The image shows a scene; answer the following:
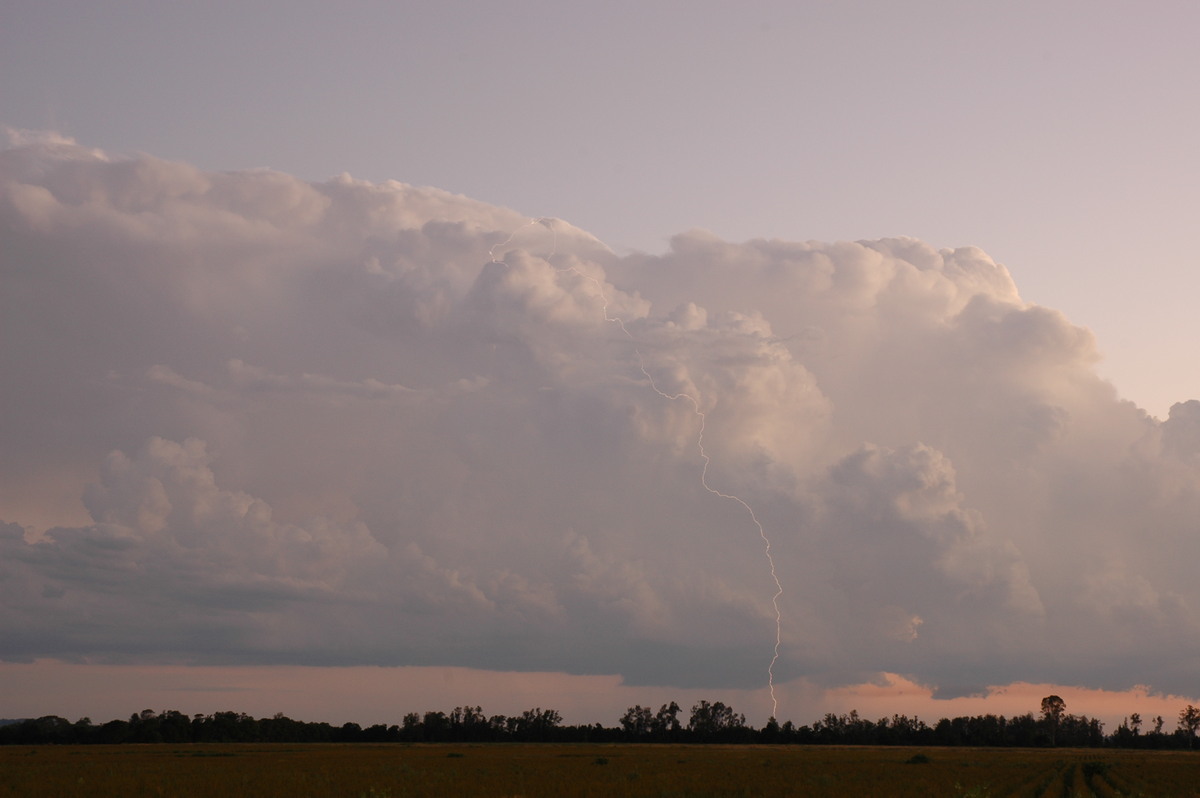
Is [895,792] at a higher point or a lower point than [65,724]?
higher

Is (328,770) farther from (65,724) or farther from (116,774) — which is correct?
(65,724)

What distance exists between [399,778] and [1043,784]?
37225 mm

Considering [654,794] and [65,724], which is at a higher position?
[654,794]

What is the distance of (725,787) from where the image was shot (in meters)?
49.5

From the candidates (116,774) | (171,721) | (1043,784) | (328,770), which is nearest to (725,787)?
(1043,784)

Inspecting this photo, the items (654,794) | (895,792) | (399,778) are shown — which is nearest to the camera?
(654,794)

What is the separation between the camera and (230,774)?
200 ft

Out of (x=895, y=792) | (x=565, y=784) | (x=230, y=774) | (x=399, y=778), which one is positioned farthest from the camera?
(x=230, y=774)

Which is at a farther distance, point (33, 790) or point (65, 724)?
point (65, 724)

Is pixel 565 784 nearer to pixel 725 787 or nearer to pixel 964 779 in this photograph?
pixel 725 787

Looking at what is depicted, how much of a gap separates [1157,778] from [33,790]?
226ft

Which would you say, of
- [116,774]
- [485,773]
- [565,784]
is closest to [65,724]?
[116,774]

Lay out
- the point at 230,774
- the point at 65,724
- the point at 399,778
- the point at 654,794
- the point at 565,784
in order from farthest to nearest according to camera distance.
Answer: the point at 65,724 → the point at 230,774 → the point at 399,778 → the point at 565,784 → the point at 654,794

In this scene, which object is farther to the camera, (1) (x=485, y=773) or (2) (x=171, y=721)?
(2) (x=171, y=721)
